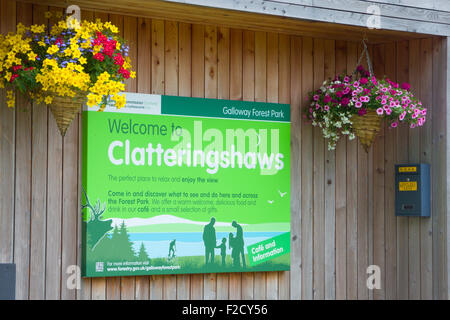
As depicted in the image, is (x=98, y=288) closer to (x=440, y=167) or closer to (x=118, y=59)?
(x=118, y=59)

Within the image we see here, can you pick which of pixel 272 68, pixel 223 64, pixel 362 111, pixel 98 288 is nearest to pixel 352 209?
pixel 362 111

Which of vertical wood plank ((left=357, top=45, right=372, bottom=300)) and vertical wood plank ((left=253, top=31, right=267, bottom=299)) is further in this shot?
vertical wood plank ((left=357, top=45, right=372, bottom=300))

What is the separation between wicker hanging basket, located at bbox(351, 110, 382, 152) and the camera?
5684 millimetres

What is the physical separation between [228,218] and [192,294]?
0.62 meters

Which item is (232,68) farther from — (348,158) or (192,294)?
(192,294)

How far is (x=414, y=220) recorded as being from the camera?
6.03m

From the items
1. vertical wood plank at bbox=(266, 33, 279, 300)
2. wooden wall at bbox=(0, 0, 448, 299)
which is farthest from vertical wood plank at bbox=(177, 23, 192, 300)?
vertical wood plank at bbox=(266, 33, 279, 300)

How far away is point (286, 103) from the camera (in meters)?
5.98

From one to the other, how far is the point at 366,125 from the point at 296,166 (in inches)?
26.0

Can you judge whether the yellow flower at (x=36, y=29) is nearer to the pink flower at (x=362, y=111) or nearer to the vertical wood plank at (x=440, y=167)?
the pink flower at (x=362, y=111)

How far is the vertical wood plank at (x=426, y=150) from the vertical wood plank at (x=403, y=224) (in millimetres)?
173

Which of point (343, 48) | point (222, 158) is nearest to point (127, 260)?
point (222, 158)

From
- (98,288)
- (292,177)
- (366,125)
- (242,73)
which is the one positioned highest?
(242,73)

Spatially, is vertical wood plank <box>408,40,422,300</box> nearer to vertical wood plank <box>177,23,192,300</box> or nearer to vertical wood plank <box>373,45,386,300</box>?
vertical wood plank <box>373,45,386,300</box>
